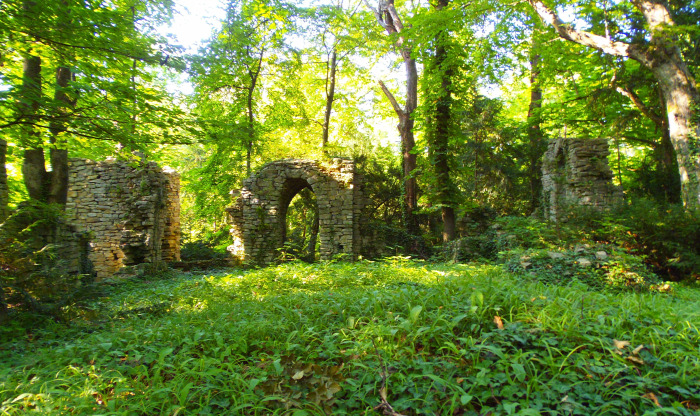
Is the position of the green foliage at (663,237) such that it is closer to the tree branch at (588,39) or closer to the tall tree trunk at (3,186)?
the tree branch at (588,39)

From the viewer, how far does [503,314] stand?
121 inches

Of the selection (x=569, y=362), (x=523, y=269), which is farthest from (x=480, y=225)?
(x=569, y=362)

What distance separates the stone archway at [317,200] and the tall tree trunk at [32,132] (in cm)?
619

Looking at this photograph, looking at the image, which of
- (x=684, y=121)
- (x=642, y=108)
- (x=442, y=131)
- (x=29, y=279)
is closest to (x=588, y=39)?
(x=684, y=121)

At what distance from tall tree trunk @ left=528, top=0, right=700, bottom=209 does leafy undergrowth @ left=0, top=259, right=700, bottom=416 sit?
25.9ft

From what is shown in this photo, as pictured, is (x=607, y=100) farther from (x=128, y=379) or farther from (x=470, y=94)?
(x=128, y=379)

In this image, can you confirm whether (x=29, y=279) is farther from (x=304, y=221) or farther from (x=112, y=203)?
(x=304, y=221)

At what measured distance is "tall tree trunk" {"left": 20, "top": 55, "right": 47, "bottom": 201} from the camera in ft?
13.4

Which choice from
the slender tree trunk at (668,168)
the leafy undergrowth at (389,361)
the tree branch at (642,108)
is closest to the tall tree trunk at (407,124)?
the tree branch at (642,108)

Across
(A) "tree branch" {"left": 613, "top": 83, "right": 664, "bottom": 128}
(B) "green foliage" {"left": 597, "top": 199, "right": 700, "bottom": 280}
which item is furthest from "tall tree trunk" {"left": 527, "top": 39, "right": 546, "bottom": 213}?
(B) "green foliage" {"left": 597, "top": 199, "right": 700, "bottom": 280}

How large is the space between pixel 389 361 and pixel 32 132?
18.8ft

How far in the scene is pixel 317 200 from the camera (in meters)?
12.7

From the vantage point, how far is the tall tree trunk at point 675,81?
871cm

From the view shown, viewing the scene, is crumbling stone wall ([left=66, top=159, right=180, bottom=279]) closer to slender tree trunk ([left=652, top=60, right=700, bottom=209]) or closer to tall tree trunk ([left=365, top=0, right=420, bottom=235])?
tall tree trunk ([left=365, top=0, right=420, bottom=235])
